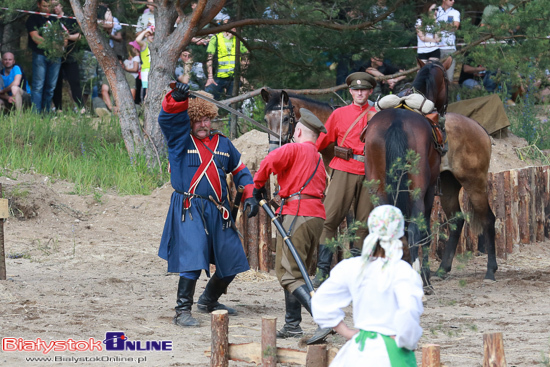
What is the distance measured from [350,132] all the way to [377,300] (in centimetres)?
395

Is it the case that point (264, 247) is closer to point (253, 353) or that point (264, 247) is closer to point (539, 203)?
point (253, 353)

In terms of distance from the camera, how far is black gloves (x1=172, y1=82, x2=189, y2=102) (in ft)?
18.5

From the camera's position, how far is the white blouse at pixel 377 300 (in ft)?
10.0

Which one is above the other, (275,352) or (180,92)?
(180,92)

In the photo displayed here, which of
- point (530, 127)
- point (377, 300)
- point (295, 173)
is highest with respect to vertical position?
point (530, 127)

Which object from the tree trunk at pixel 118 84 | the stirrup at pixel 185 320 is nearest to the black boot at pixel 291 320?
the stirrup at pixel 185 320

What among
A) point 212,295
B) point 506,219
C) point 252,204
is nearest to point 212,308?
point 212,295

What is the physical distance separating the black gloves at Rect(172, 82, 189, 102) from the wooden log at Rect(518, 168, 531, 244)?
5.81 metres

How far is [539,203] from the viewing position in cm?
1049

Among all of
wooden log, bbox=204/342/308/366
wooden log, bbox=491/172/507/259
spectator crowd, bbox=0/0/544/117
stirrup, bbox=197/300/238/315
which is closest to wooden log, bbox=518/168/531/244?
wooden log, bbox=491/172/507/259

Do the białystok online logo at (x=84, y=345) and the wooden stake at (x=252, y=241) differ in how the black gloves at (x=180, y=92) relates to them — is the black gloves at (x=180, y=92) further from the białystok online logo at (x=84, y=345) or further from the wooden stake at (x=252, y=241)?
the wooden stake at (x=252, y=241)

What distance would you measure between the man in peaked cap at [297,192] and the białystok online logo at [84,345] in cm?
92

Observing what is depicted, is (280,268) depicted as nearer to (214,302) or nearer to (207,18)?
(214,302)

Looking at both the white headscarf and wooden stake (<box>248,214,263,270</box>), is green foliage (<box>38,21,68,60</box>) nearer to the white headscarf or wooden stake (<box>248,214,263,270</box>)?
wooden stake (<box>248,214,263,270</box>)
